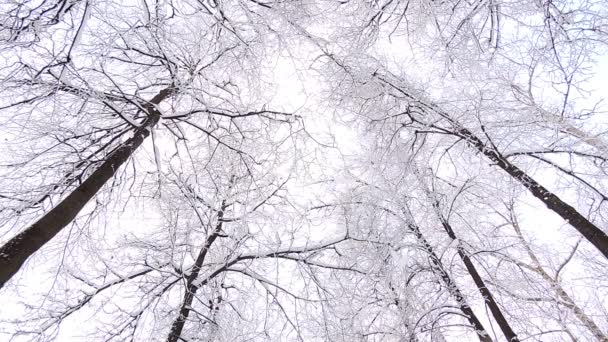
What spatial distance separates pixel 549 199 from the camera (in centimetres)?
403

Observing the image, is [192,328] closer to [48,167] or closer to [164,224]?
[164,224]

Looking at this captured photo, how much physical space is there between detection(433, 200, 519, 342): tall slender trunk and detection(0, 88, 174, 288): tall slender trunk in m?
4.56

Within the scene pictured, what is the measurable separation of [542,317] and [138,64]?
6.95 metres

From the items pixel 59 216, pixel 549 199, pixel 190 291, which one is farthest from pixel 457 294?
pixel 59 216

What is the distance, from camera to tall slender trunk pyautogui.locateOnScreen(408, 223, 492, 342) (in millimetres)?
5096

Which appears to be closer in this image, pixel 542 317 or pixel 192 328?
pixel 542 317

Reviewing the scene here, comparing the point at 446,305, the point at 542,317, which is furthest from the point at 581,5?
the point at 542,317

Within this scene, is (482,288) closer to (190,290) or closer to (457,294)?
(457,294)

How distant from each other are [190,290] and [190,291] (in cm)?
25

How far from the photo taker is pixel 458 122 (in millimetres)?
4418

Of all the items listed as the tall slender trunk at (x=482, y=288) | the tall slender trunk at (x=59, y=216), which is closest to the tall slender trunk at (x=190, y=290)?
the tall slender trunk at (x=59, y=216)

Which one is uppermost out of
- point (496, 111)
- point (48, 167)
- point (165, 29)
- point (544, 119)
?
point (165, 29)

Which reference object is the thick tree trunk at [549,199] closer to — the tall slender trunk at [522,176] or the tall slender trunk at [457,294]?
the tall slender trunk at [522,176]

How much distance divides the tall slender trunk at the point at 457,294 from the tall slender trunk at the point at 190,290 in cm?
347
